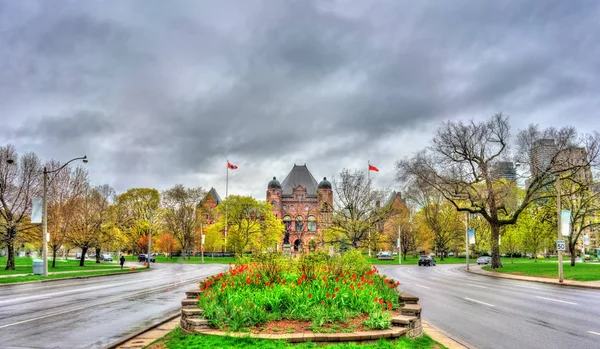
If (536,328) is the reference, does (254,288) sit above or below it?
above

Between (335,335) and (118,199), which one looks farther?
(118,199)

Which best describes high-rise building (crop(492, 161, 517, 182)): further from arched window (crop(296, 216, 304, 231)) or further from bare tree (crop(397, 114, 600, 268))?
arched window (crop(296, 216, 304, 231))

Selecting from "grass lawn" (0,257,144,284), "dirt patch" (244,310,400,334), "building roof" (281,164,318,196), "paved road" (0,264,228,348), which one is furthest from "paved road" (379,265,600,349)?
"building roof" (281,164,318,196)

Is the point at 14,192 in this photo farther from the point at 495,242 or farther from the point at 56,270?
the point at 495,242

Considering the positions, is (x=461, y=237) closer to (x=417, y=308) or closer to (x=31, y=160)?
(x=31, y=160)

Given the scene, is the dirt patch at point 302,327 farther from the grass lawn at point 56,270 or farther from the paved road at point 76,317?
the grass lawn at point 56,270

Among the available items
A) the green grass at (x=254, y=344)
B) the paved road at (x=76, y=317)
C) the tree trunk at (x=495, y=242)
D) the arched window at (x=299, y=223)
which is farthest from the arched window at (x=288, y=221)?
the green grass at (x=254, y=344)

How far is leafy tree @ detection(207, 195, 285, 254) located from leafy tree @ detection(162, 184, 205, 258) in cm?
476

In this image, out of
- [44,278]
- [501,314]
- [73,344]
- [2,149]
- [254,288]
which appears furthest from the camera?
[2,149]

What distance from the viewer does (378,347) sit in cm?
716

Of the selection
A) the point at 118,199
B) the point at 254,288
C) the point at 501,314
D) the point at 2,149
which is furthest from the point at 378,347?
the point at 118,199

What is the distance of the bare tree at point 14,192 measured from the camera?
3781 centimetres

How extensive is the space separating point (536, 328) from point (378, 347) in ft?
21.2

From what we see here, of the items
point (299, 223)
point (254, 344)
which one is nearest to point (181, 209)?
point (299, 223)
